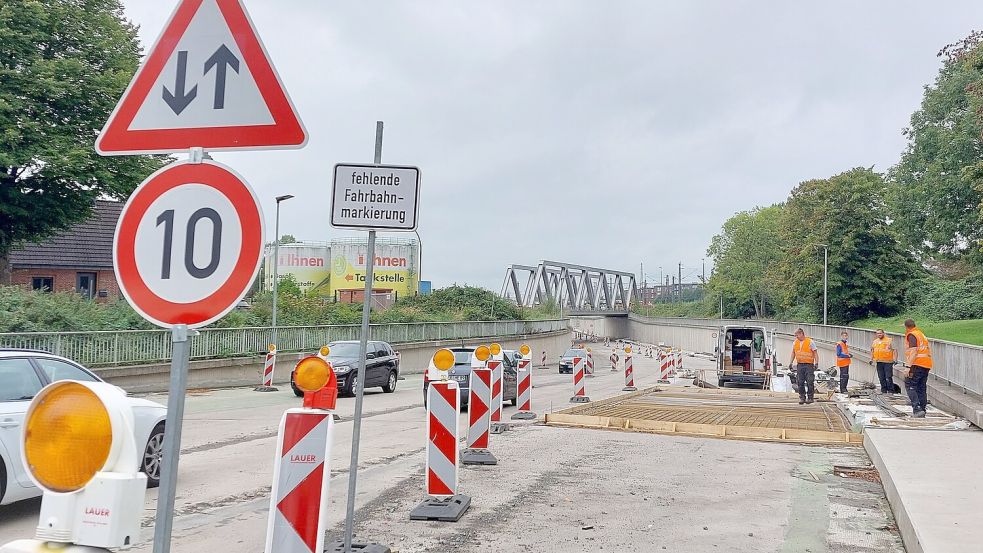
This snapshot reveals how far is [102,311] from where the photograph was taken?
2536 cm

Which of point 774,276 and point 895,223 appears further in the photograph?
point 774,276

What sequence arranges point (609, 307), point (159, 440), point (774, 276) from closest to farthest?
point (159, 440), point (774, 276), point (609, 307)

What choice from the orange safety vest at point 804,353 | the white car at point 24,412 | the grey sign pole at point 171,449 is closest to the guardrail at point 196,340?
the white car at point 24,412

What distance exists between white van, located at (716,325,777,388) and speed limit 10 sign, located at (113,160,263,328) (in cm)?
3045

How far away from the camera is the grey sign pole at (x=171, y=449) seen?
A: 2.90 m

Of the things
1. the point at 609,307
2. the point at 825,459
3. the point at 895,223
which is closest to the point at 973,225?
the point at 895,223

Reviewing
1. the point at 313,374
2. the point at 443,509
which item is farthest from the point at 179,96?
the point at 443,509

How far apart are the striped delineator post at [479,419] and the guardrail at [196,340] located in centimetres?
1461

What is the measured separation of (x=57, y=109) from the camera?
3058cm

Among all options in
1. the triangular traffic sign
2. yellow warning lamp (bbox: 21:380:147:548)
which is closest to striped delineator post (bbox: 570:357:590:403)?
the triangular traffic sign

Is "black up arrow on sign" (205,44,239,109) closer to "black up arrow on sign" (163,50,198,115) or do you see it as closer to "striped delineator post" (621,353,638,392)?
"black up arrow on sign" (163,50,198,115)

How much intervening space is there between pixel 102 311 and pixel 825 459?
2173cm

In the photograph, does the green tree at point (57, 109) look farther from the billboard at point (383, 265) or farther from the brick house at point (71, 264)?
the billboard at point (383, 265)

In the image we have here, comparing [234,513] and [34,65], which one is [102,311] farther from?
[234,513]
